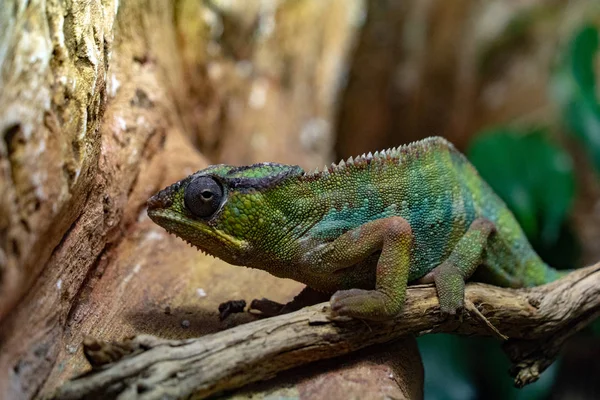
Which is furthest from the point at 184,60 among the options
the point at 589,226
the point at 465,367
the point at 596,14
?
the point at 596,14

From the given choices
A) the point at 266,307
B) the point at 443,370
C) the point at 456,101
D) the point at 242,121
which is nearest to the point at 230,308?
the point at 266,307

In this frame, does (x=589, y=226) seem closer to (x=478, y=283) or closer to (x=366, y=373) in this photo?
(x=478, y=283)

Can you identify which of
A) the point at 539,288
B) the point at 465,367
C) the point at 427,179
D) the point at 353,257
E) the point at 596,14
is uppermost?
the point at 596,14

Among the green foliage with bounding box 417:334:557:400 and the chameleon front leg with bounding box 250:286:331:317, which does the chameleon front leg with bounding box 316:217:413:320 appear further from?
the green foliage with bounding box 417:334:557:400

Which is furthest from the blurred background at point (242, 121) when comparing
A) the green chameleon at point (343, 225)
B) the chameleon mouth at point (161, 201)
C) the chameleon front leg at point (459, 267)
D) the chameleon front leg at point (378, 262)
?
the chameleon front leg at point (459, 267)

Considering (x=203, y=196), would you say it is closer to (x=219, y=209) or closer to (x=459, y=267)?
(x=219, y=209)
